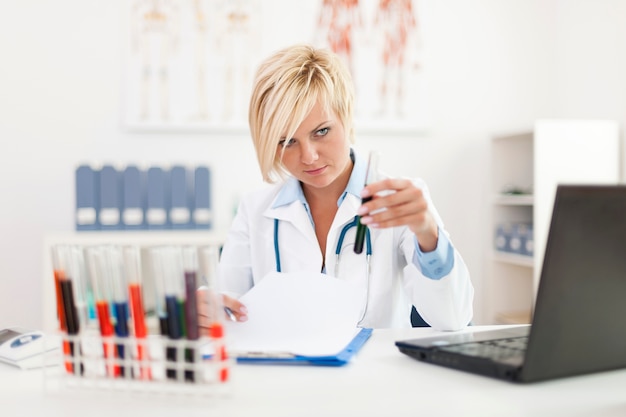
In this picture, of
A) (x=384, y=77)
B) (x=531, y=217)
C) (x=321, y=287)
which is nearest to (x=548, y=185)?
(x=531, y=217)

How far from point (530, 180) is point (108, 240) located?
2253 millimetres

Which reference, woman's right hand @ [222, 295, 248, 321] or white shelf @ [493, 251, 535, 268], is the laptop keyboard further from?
white shelf @ [493, 251, 535, 268]

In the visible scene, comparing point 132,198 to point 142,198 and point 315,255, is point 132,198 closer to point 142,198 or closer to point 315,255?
point 142,198

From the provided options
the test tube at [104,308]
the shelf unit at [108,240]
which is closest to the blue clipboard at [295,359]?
the test tube at [104,308]

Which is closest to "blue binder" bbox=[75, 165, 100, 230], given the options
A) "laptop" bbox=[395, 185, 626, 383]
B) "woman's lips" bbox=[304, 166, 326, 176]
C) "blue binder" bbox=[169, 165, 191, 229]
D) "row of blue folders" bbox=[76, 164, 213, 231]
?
"row of blue folders" bbox=[76, 164, 213, 231]

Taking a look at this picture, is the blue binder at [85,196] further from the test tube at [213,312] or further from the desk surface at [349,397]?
the test tube at [213,312]

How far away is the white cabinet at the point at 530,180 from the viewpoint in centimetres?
311

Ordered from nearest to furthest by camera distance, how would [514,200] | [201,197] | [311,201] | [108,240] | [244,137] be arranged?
[311,201] < [108,240] < [201,197] < [514,200] < [244,137]

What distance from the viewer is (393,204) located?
3.65 ft

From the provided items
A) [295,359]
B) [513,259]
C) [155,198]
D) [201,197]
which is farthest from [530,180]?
[295,359]

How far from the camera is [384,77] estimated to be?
11.8 feet

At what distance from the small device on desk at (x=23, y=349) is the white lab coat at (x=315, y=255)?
558mm

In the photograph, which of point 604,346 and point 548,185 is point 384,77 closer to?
point 548,185

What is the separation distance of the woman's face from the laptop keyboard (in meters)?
0.66
